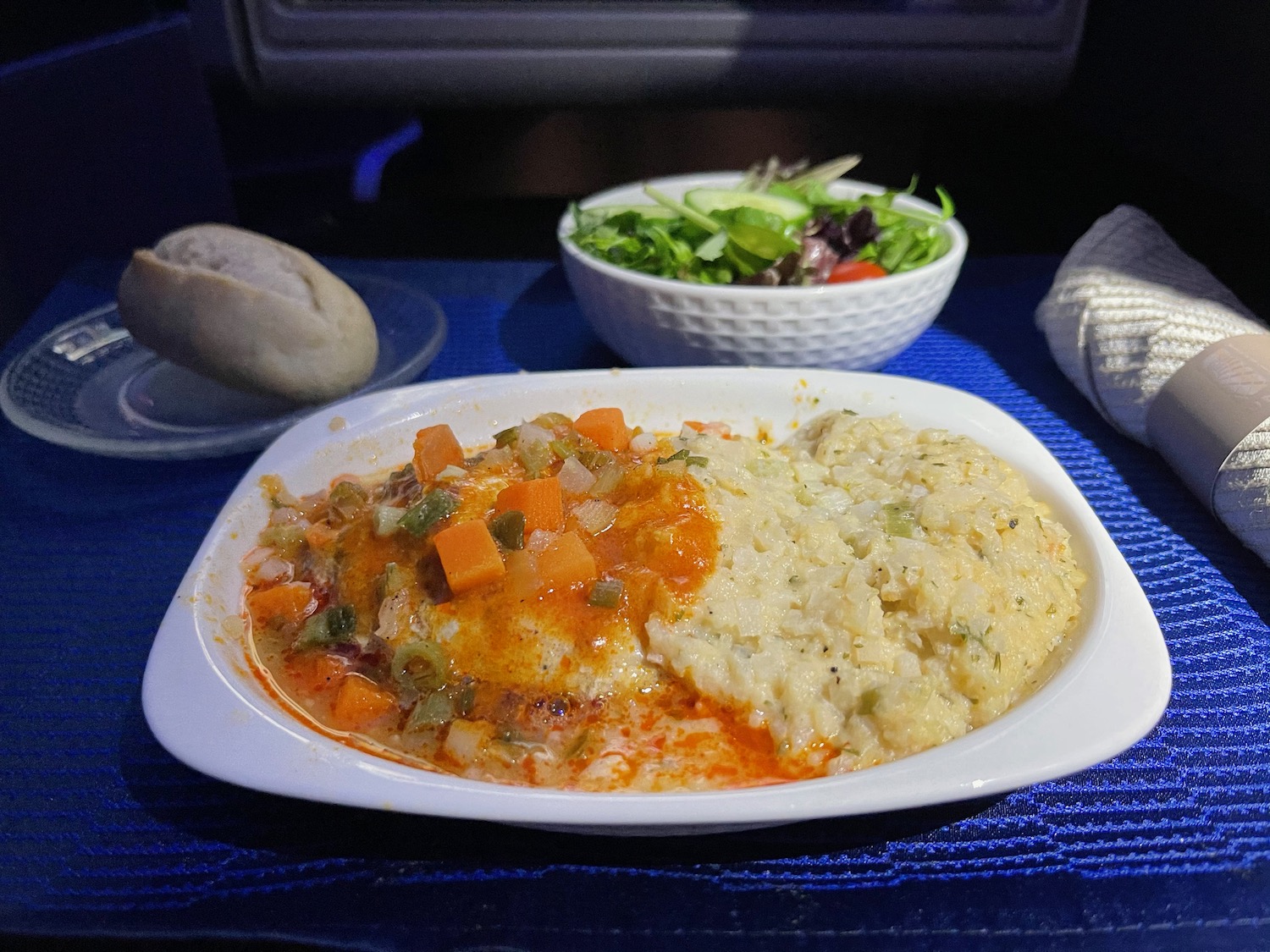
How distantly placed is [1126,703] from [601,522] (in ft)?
3.46

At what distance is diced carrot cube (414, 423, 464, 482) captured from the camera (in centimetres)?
202

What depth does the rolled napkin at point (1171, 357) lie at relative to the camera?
2064 millimetres

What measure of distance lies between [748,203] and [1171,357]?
5.12 ft

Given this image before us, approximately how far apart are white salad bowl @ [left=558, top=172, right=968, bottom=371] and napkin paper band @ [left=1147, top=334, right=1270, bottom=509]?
2.53 ft

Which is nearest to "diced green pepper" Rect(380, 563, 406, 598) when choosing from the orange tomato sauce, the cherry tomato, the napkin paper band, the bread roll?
the orange tomato sauce

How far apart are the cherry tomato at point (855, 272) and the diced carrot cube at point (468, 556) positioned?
63.8 inches

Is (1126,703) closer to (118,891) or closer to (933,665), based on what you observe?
(933,665)

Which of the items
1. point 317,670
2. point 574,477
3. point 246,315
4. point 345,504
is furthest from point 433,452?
point 246,315

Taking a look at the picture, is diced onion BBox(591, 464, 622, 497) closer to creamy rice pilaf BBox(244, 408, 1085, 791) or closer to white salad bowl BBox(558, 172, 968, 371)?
creamy rice pilaf BBox(244, 408, 1085, 791)

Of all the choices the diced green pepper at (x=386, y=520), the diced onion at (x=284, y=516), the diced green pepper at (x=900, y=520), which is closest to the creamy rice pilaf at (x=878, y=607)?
the diced green pepper at (x=900, y=520)

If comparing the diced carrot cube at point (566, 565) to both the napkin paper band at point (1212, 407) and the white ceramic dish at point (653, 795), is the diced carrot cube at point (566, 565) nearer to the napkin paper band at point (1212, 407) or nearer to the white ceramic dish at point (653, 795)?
the white ceramic dish at point (653, 795)

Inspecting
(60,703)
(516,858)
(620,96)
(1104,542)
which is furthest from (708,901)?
(620,96)

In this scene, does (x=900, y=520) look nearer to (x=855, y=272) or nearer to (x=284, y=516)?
(x=855, y=272)

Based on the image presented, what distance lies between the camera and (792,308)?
8.04 ft
